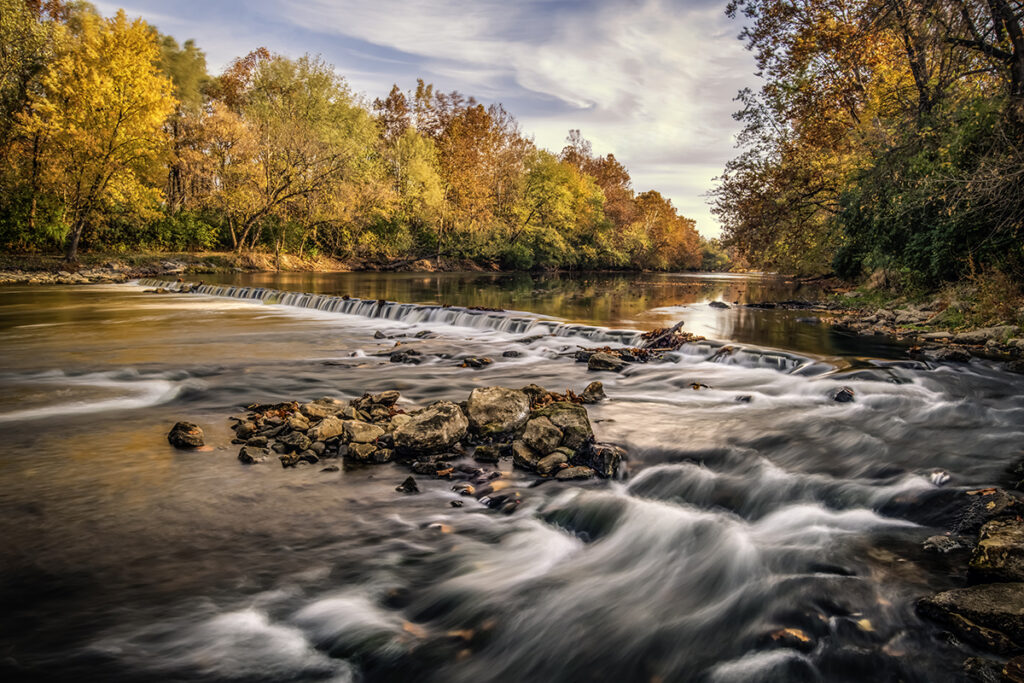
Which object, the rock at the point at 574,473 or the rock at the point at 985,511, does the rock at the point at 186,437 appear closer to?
the rock at the point at 574,473

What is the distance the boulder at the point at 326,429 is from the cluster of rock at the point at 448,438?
0.04 feet

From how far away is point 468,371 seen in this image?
10.6 metres

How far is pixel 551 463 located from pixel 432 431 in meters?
1.35

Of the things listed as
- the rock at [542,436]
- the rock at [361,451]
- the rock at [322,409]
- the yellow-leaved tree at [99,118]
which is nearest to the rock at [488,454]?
the rock at [542,436]

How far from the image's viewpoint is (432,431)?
6.03 m

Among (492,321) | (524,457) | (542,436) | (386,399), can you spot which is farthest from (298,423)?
(492,321)

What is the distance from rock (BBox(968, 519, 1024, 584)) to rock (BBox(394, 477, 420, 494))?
4233 millimetres

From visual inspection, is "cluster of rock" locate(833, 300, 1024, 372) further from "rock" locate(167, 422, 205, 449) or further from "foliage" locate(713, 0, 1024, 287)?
"rock" locate(167, 422, 205, 449)

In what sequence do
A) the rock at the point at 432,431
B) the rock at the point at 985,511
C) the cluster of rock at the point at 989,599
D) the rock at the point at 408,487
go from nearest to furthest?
the cluster of rock at the point at 989,599
the rock at the point at 985,511
the rock at the point at 408,487
the rock at the point at 432,431

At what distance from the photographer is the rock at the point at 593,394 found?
8.28 metres

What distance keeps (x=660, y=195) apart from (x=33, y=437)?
9807 cm

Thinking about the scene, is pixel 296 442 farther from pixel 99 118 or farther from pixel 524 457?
pixel 99 118

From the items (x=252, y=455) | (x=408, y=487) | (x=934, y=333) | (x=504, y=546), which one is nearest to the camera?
(x=504, y=546)

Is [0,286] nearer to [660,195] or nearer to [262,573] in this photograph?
[262,573]
